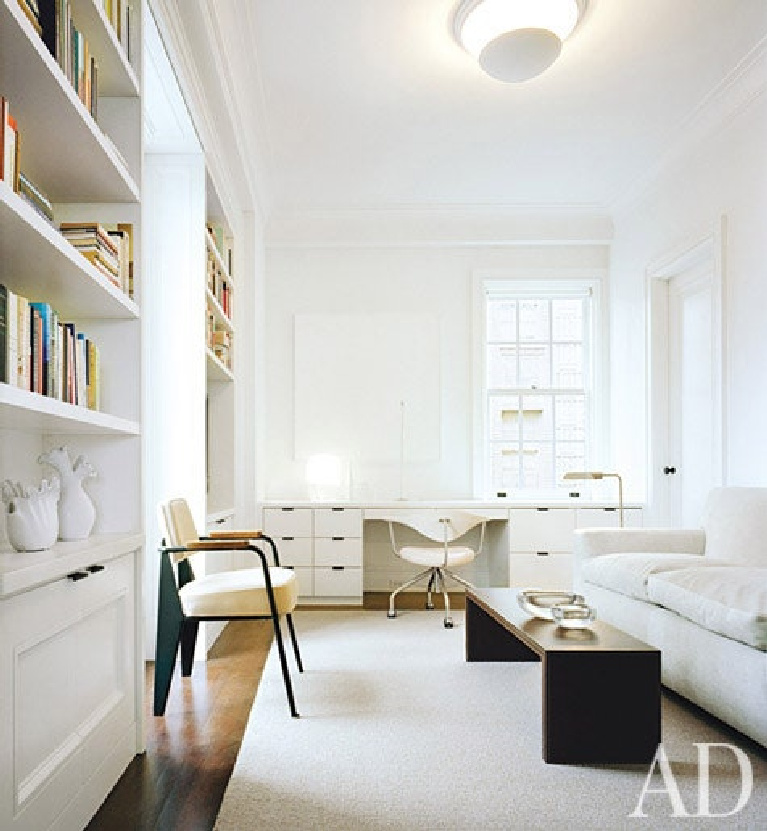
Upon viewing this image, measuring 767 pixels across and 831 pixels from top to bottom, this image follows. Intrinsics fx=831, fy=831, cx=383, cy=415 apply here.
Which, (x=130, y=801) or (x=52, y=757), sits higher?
(x=52, y=757)

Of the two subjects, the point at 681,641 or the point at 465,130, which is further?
the point at 465,130

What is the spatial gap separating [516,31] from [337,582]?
3.51 m

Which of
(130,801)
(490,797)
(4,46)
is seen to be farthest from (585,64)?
(130,801)

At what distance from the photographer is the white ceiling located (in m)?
3.67

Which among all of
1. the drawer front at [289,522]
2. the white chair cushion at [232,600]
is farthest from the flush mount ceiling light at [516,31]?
the drawer front at [289,522]

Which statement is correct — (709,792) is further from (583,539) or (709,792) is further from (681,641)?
→ (583,539)

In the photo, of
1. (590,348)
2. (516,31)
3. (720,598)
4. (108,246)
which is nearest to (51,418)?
(108,246)

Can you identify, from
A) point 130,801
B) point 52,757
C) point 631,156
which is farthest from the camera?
point 631,156

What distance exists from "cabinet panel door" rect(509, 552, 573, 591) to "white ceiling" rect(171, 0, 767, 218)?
8.47 feet

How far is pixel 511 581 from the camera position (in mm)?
5605

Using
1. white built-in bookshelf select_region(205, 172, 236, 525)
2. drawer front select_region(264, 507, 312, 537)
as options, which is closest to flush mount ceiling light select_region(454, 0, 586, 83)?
white built-in bookshelf select_region(205, 172, 236, 525)

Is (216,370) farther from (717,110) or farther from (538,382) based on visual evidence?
(717,110)

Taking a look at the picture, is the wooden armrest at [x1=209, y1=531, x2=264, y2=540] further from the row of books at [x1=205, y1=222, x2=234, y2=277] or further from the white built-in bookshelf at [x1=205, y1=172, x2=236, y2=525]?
the row of books at [x1=205, y1=222, x2=234, y2=277]

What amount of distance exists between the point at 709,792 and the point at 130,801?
1588mm
